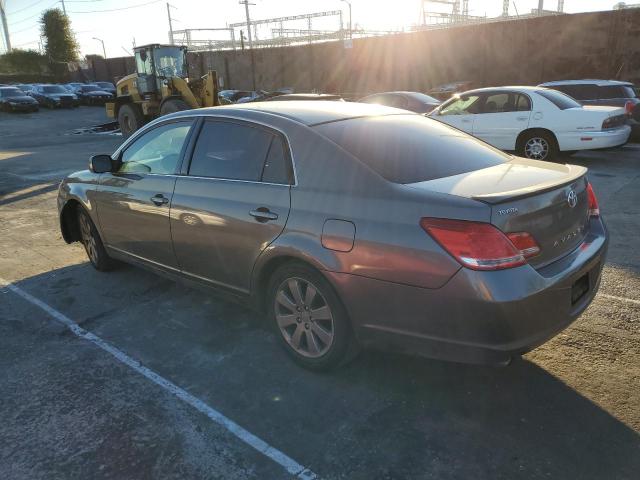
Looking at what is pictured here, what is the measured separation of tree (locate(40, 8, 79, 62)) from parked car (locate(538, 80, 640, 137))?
63.5 m

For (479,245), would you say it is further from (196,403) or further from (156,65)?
(156,65)

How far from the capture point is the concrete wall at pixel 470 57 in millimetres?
18984

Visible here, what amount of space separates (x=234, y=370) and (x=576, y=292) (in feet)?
6.83

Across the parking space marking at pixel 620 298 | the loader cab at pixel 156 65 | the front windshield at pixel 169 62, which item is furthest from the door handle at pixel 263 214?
the front windshield at pixel 169 62

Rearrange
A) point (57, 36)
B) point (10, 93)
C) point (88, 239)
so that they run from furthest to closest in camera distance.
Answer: point (57, 36), point (10, 93), point (88, 239)

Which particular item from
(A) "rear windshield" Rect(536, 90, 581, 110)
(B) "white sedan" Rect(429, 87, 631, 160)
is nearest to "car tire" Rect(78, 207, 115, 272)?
(B) "white sedan" Rect(429, 87, 631, 160)

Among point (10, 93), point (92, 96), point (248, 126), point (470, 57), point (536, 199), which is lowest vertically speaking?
point (536, 199)

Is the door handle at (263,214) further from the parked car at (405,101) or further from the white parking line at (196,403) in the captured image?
the parked car at (405,101)

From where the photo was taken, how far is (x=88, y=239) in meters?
5.16

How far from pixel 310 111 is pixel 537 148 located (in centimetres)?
741

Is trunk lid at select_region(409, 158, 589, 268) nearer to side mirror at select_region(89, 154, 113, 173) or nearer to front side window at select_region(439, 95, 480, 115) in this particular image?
side mirror at select_region(89, 154, 113, 173)

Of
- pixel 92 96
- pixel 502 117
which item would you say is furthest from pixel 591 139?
pixel 92 96

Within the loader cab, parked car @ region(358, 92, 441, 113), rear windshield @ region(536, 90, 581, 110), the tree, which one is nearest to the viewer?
rear windshield @ region(536, 90, 581, 110)

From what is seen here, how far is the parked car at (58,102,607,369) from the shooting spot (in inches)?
95.6
